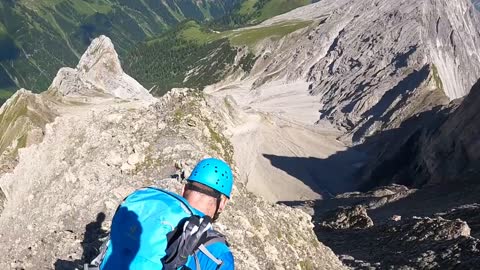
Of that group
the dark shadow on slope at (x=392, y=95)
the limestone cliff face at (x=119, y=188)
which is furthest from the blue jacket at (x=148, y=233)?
the dark shadow on slope at (x=392, y=95)

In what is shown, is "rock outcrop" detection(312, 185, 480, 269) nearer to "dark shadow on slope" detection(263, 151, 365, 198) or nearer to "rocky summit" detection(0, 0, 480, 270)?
"rocky summit" detection(0, 0, 480, 270)

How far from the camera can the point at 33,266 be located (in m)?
15.4

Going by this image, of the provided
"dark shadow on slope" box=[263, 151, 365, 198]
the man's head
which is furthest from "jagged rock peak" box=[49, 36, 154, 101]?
the man's head

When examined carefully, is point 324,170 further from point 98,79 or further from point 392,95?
point 98,79

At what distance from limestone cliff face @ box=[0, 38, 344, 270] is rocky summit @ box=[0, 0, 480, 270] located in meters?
0.06

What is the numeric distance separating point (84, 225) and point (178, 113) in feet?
22.2

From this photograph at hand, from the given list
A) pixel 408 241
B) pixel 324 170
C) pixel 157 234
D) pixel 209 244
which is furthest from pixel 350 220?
pixel 324 170

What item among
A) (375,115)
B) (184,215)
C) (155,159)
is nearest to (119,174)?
(155,159)

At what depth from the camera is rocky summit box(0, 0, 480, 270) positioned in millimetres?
16875

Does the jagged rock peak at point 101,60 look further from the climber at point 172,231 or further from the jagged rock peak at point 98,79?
the climber at point 172,231

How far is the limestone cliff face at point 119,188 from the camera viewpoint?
1534cm

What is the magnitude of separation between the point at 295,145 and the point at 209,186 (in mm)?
97661

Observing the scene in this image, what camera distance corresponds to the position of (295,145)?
343ft

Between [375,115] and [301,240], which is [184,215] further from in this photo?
[375,115]
